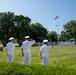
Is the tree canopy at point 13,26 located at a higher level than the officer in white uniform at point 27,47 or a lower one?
higher

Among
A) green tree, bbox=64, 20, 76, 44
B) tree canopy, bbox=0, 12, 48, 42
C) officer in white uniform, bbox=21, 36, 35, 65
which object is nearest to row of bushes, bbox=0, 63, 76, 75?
officer in white uniform, bbox=21, 36, 35, 65

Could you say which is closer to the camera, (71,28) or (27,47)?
(27,47)

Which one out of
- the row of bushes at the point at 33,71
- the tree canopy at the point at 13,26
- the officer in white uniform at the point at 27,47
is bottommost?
the row of bushes at the point at 33,71

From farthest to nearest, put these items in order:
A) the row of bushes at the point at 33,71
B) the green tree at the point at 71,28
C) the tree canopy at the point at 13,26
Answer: the green tree at the point at 71,28 → the tree canopy at the point at 13,26 → the row of bushes at the point at 33,71

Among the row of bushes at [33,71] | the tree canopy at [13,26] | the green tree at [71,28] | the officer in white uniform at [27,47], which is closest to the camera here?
the row of bushes at [33,71]

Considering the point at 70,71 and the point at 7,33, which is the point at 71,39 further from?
the point at 70,71

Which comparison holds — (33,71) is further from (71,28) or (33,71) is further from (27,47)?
(71,28)

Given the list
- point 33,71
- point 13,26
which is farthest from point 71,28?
point 33,71

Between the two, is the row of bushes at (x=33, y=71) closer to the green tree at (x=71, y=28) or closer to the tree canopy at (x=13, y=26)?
the tree canopy at (x=13, y=26)

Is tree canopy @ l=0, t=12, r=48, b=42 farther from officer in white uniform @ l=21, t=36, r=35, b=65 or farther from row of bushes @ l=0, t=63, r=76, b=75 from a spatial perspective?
row of bushes @ l=0, t=63, r=76, b=75

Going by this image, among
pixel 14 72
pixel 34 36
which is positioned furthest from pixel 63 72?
pixel 34 36

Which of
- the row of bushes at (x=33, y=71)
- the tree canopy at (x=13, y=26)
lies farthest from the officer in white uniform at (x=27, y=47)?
the tree canopy at (x=13, y=26)

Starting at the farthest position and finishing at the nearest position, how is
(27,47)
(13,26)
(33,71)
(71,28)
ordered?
(71,28) → (13,26) → (27,47) → (33,71)

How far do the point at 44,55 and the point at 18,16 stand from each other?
295 ft
